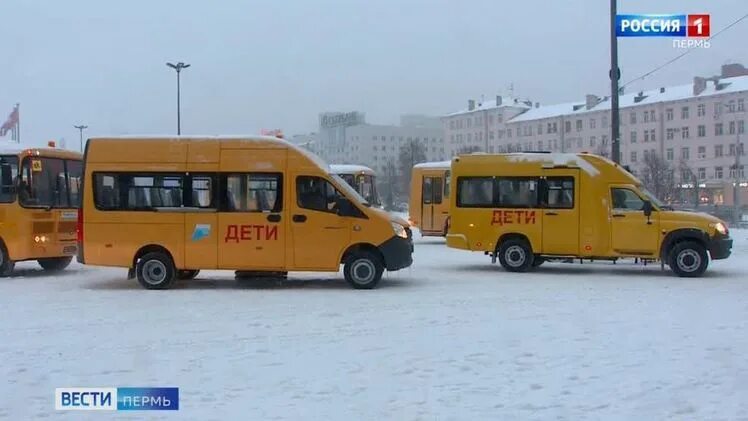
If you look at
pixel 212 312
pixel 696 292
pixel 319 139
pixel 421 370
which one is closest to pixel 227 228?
pixel 212 312

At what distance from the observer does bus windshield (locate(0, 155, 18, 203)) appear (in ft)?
52.9

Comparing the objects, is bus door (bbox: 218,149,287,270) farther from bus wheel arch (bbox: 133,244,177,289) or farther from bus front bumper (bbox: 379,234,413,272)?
bus front bumper (bbox: 379,234,413,272)

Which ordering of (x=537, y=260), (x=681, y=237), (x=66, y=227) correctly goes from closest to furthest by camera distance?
(x=681, y=237) < (x=66, y=227) < (x=537, y=260)

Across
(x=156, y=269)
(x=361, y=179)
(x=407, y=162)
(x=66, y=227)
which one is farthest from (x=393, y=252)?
(x=407, y=162)

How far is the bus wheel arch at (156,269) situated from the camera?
1388cm

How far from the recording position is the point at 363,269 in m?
13.7

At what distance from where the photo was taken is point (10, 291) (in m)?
13.8

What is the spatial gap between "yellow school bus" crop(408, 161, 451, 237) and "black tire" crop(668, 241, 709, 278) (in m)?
11.4

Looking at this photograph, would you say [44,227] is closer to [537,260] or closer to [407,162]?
[537,260]

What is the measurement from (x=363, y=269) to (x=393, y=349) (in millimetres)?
5389

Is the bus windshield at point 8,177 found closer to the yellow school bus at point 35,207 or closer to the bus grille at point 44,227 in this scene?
the yellow school bus at point 35,207

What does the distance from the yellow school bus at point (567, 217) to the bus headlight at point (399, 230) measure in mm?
3444

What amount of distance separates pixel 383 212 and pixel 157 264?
4.39 meters

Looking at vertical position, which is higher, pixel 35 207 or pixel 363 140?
pixel 363 140
